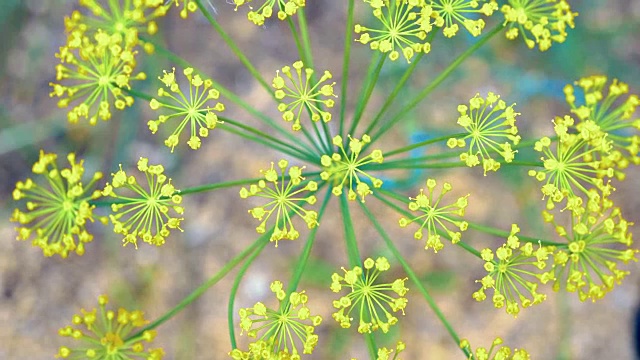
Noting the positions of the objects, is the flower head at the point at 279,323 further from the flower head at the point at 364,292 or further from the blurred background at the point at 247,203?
the blurred background at the point at 247,203

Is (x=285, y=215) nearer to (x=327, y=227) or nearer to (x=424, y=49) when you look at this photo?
(x=424, y=49)

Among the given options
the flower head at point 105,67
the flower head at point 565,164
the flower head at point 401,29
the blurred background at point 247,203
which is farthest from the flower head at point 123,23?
the blurred background at point 247,203

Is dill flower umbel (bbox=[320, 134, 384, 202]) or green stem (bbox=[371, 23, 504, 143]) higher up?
green stem (bbox=[371, 23, 504, 143])

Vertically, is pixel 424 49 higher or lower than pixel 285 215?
higher

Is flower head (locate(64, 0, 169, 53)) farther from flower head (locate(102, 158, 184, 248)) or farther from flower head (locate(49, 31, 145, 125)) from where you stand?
flower head (locate(102, 158, 184, 248))

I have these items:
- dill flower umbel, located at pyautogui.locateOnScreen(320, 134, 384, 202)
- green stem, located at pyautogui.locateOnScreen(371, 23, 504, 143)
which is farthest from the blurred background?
dill flower umbel, located at pyautogui.locateOnScreen(320, 134, 384, 202)

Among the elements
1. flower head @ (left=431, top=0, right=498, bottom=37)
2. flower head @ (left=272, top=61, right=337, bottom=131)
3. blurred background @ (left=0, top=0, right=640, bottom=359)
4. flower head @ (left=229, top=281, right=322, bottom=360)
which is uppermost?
blurred background @ (left=0, top=0, right=640, bottom=359)

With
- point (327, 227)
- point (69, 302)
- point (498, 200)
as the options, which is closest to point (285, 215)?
point (327, 227)

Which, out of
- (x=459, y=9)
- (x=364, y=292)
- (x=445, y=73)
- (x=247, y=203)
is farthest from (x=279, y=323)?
(x=247, y=203)
